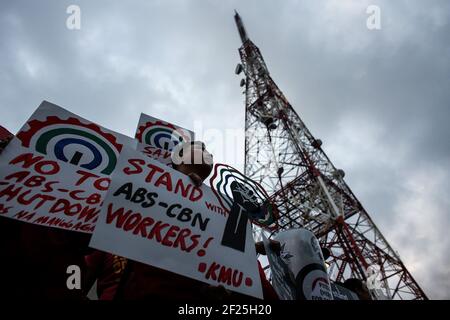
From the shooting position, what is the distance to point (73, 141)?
194cm

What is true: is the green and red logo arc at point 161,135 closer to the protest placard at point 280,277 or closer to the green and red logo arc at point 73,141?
the green and red logo arc at point 73,141

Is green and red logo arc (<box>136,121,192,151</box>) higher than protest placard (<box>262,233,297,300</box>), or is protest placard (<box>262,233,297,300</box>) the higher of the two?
green and red logo arc (<box>136,121,192,151</box>)

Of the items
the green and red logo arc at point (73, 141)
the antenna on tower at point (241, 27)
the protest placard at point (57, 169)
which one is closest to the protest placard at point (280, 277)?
the protest placard at point (57, 169)

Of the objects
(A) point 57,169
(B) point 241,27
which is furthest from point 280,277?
(B) point 241,27

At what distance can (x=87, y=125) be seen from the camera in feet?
6.91

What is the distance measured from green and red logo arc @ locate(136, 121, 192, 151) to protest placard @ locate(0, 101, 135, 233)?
1.30m

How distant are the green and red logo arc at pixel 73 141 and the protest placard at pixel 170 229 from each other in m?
0.39

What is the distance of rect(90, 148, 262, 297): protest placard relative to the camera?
4.57 feet

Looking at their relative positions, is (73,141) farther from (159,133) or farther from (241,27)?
(241,27)

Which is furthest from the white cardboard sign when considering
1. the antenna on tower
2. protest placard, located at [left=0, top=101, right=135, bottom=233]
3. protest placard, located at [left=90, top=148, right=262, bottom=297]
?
the antenna on tower

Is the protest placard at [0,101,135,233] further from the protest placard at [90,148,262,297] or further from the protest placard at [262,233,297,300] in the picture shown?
the protest placard at [262,233,297,300]

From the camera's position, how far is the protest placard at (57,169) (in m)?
1.43
